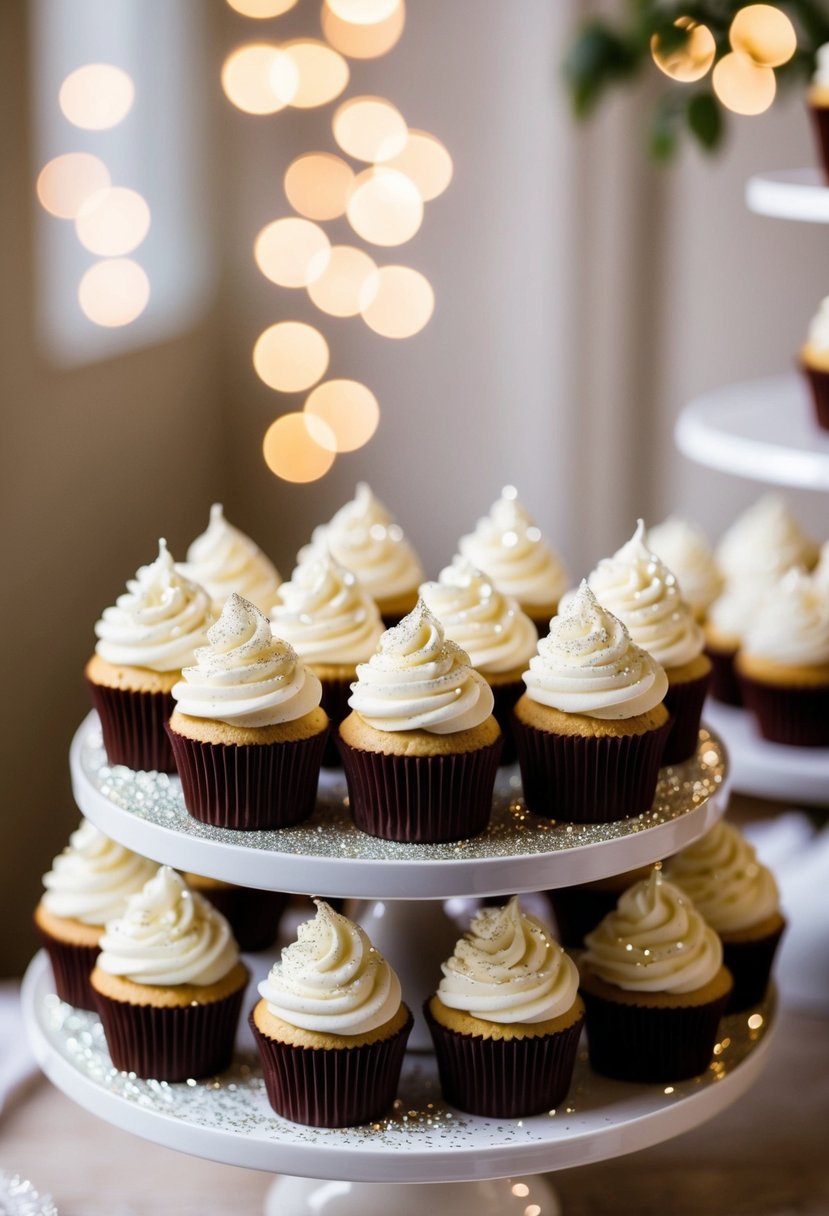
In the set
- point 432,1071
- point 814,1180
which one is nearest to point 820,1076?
point 814,1180

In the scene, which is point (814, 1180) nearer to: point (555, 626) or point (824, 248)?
point (555, 626)

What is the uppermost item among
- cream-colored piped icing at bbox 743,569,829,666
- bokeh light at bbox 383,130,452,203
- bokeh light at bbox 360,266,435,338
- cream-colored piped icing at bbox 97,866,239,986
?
bokeh light at bbox 383,130,452,203

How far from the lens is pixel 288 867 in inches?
50.6

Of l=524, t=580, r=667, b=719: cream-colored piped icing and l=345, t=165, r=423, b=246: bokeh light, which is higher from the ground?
l=345, t=165, r=423, b=246: bokeh light

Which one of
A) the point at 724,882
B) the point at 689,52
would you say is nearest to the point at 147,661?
the point at 724,882

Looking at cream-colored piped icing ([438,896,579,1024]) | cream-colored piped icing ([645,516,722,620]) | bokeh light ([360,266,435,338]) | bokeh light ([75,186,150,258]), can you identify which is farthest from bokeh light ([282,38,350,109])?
cream-colored piped icing ([438,896,579,1024])

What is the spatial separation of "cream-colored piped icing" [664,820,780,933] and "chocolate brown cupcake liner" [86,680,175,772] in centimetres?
61

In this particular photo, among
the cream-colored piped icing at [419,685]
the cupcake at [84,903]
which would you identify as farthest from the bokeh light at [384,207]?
the cream-colored piped icing at [419,685]

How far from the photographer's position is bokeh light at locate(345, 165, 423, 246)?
3523 millimetres

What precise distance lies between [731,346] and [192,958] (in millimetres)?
2652

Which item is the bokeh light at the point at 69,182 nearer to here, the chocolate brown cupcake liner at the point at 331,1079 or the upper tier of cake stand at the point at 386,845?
the upper tier of cake stand at the point at 386,845

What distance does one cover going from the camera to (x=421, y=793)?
1.35m

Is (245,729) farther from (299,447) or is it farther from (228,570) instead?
(299,447)

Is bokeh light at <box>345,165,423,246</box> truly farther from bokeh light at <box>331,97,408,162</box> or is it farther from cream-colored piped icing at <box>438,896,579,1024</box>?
cream-colored piped icing at <box>438,896,579,1024</box>
